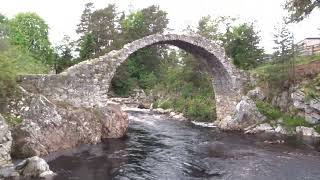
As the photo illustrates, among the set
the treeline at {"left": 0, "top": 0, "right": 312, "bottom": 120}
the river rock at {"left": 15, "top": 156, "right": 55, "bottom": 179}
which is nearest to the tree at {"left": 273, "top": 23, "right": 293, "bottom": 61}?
the treeline at {"left": 0, "top": 0, "right": 312, "bottom": 120}

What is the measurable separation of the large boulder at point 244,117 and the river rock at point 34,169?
1520 centimetres

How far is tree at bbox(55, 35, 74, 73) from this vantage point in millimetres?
39562

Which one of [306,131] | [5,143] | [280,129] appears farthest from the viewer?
[280,129]

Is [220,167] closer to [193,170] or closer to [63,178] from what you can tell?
[193,170]

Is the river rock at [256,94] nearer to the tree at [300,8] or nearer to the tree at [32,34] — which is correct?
the tree at [300,8]

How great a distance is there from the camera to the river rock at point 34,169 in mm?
13620

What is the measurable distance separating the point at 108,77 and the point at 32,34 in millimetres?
20749

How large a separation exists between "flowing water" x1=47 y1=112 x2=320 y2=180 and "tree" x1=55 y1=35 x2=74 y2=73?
56.3 feet

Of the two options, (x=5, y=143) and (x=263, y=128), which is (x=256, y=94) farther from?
(x=5, y=143)

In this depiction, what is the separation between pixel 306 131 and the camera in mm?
24141

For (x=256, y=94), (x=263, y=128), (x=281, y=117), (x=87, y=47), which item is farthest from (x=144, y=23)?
(x=263, y=128)

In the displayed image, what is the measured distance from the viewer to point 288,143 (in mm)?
21422

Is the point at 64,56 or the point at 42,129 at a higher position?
the point at 64,56

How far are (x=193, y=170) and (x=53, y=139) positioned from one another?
6236mm
